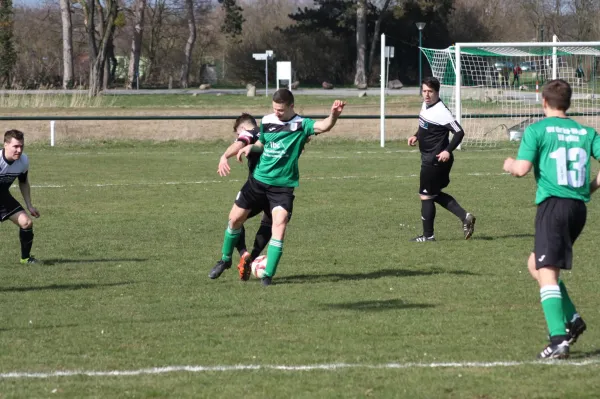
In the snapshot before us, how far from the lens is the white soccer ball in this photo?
9.34 meters

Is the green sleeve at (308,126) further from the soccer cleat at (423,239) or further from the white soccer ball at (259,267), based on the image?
the soccer cleat at (423,239)

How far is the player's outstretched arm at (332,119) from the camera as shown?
8758 mm

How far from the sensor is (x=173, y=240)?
1251 centimetres

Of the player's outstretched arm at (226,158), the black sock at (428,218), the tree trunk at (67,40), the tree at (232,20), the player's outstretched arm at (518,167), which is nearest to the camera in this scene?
the player's outstretched arm at (518,167)

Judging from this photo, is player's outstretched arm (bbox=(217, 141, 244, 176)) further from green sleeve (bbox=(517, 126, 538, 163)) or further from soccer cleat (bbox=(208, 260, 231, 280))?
green sleeve (bbox=(517, 126, 538, 163))

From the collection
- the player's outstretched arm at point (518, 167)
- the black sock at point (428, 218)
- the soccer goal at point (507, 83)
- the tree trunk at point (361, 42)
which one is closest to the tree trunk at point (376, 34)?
the tree trunk at point (361, 42)

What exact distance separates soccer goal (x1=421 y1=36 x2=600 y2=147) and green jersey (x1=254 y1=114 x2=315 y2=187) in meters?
17.9

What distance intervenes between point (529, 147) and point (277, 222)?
3.30m

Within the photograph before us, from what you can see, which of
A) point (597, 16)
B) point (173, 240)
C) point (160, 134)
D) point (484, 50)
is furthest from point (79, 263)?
point (597, 16)

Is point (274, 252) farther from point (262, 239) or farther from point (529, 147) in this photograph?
point (529, 147)

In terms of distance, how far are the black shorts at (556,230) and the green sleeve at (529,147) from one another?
314 millimetres

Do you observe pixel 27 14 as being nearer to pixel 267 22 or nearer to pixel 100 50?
pixel 267 22

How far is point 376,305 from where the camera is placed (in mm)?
8344

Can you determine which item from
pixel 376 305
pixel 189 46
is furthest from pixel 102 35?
pixel 376 305
